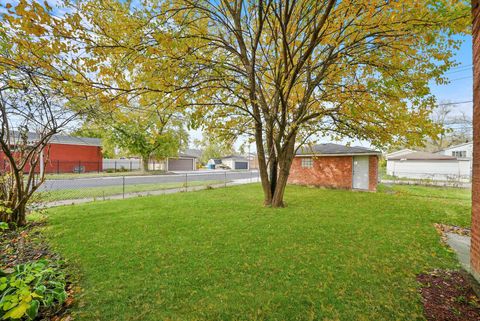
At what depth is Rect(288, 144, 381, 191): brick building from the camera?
1226 cm

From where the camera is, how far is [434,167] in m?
21.8

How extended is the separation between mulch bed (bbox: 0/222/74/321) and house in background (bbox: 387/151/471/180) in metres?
26.6

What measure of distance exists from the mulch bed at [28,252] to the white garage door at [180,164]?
1193 inches

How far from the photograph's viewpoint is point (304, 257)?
3799mm

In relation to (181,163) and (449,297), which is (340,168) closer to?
(449,297)

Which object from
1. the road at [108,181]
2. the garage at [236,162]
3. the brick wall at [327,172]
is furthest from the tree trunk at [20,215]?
the garage at [236,162]

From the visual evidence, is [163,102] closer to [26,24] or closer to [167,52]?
[167,52]

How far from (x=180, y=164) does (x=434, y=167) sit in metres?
33.8

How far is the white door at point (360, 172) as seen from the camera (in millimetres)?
12469

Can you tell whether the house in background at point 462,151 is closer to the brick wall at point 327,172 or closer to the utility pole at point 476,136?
the brick wall at point 327,172

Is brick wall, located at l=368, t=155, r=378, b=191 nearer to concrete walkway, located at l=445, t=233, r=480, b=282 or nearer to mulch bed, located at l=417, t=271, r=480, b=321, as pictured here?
concrete walkway, located at l=445, t=233, r=480, b=282

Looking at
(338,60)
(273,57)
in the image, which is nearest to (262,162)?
(273,57)

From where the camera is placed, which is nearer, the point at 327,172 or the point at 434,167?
the point at 327,172

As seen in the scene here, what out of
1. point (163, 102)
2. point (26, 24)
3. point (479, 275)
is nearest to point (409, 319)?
point (479, 275)
